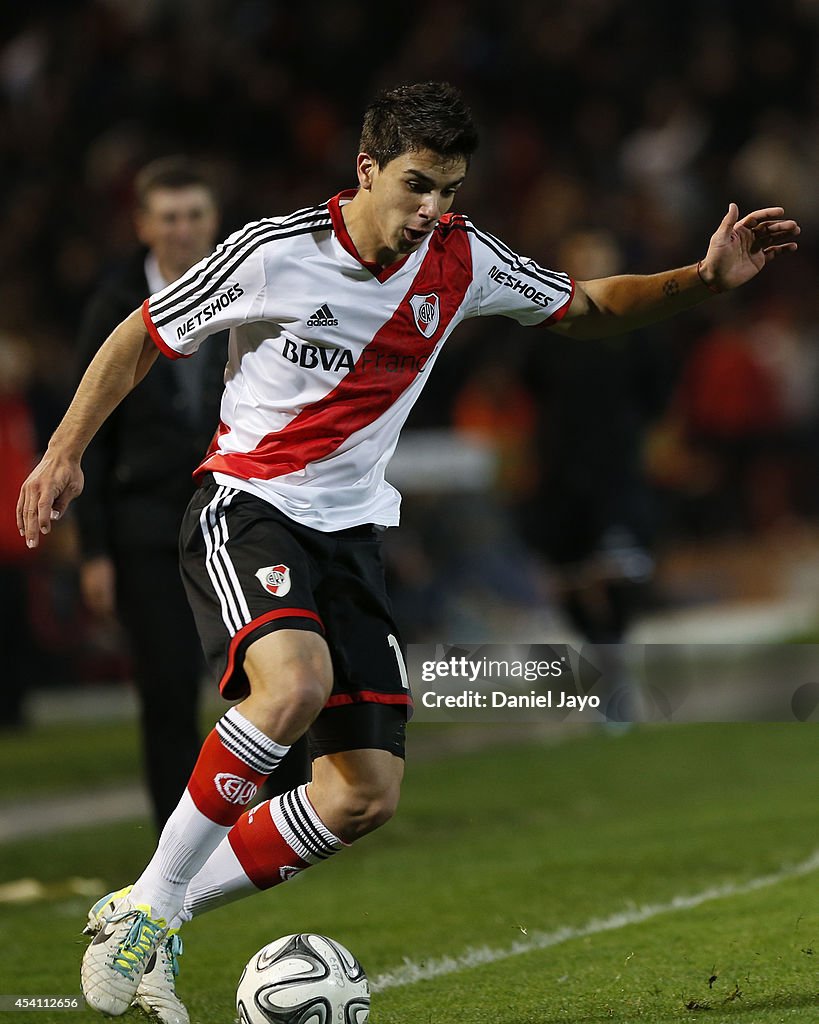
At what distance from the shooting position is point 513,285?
15.2 ft

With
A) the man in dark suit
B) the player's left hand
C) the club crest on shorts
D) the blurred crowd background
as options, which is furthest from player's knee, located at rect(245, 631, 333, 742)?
the blurred crowd background

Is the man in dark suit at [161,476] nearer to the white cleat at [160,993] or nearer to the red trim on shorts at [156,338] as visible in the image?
the red trim on shorts at [156,338]

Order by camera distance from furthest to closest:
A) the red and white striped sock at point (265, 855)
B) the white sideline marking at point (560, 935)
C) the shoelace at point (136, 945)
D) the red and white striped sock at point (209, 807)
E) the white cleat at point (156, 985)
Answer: the white sideline marking at point (560, 935) < the red and white striped sock at point (265, 855) < the white cleat at point (156, 985) < the red and white striped sock at point (209, 807) < the shoelace at point (136, 945)

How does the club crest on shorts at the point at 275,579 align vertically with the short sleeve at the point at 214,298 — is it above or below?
below

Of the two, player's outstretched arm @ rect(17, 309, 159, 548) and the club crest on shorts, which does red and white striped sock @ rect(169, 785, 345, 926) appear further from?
player's outstretched arm @ rect(17, 309, 159, 548)

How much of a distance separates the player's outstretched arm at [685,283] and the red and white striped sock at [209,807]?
153 centimetres

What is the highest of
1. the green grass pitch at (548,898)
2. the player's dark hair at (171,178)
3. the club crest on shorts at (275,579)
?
the player's dark hair at (171,178)

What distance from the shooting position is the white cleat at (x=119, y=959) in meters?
3.90

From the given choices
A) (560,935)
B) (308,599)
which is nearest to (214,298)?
(308,599)

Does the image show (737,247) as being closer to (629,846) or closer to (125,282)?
(125,282)

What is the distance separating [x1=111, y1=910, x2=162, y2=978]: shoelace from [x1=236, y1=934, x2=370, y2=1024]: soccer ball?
1.06ft

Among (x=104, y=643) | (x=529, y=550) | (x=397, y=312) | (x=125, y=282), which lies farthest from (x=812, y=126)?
(x=397, y=312)

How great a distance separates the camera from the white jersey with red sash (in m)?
4.27

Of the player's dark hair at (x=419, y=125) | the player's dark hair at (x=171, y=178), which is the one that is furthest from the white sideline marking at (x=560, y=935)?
the player's dark hair at (x=171, y=178)
